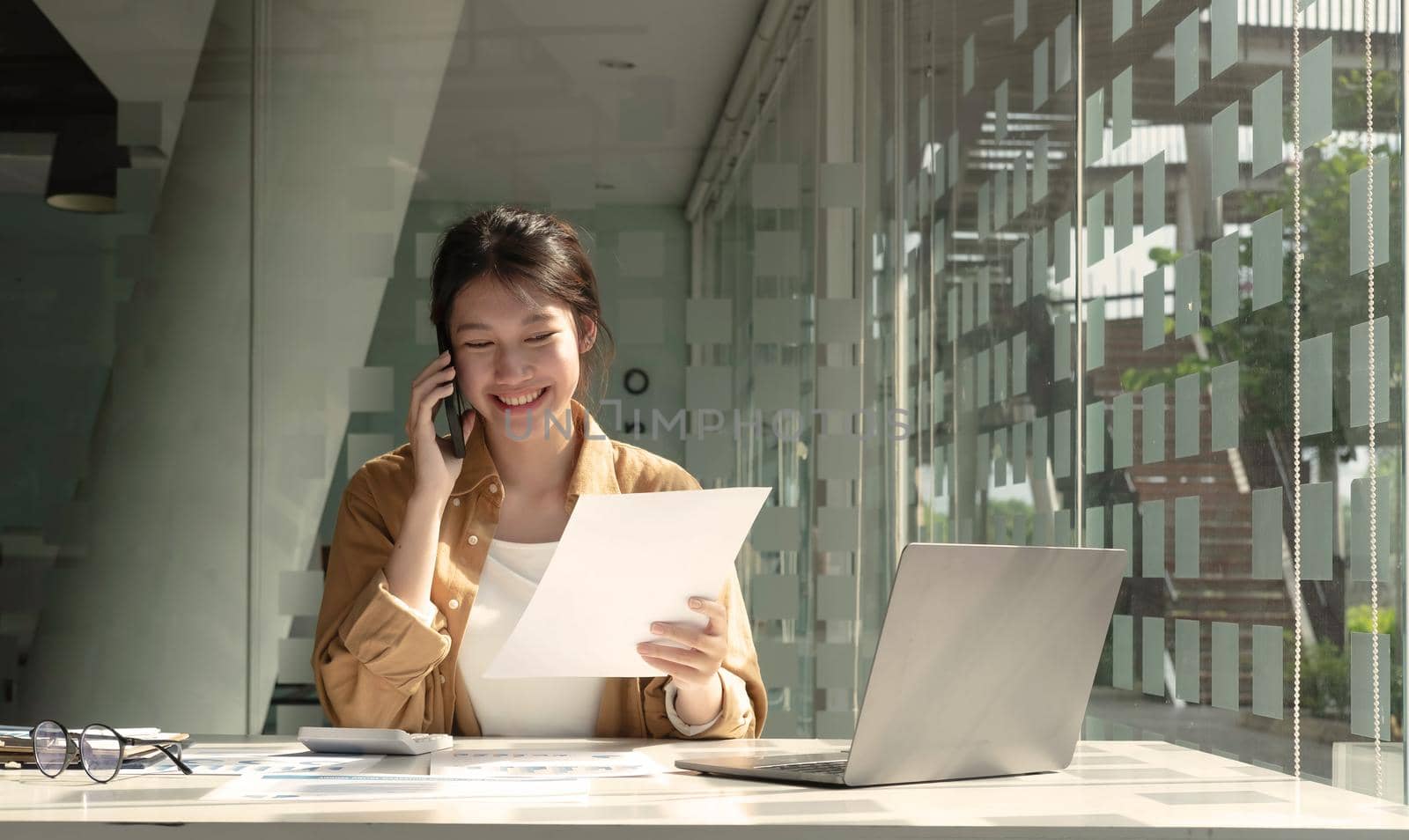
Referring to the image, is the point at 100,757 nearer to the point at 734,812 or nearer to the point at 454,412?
the point at 734,812

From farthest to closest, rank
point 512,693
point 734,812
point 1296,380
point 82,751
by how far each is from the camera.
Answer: point 512,693
point 1296,380
point 82,751
point 734,812

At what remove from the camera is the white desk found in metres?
0.97

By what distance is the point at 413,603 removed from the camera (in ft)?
5.86

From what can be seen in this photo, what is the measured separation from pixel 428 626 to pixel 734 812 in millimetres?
768

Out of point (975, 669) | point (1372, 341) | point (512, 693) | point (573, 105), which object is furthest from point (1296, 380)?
point (573, 105)

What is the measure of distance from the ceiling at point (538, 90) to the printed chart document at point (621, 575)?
2006mm

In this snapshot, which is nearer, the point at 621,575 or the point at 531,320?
the point at 621,575

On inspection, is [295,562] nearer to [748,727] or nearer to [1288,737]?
[748,727]

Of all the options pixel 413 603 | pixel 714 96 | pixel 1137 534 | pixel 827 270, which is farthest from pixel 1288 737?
pixel 714 96

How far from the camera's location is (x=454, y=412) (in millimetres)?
2025

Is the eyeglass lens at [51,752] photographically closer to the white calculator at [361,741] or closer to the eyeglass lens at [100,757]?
the eyeglass lens at [100,757]

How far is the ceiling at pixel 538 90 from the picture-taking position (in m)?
3.35

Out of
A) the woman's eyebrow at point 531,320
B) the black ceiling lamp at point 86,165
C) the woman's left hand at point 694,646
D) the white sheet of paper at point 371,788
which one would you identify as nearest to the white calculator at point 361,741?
the white sheet of paper at point 371,788
